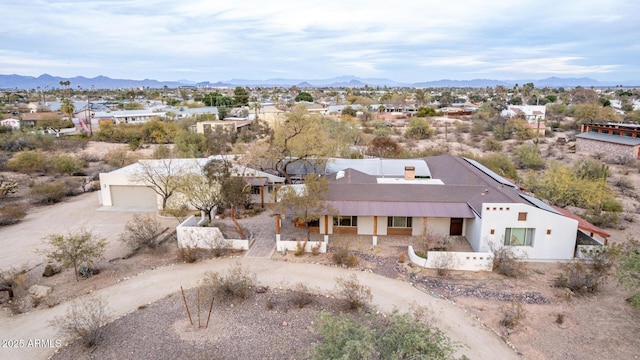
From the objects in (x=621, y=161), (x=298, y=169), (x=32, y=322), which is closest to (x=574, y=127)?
(x=621, y=161)

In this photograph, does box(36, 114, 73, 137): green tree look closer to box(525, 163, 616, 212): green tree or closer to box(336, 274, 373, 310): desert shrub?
box(336, 274, 373, 310): desert shrub

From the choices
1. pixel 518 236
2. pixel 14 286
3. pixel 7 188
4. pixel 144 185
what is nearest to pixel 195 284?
pixel 14 286

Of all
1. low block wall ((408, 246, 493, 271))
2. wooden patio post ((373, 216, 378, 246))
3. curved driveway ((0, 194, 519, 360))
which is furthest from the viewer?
wooden patio post ((373, 216, 378, 246))

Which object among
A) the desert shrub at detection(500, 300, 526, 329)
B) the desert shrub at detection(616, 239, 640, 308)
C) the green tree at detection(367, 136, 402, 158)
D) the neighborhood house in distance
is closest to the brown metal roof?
the neighborhood house in distance

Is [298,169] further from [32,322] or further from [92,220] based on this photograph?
[32,322]

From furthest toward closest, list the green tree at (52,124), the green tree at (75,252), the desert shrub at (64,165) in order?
the green tree at (52,124)
the desert shrub at (64,165)
the green tree at (75,252)

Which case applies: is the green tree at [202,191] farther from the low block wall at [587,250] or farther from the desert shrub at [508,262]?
the low block wall at [587,250]

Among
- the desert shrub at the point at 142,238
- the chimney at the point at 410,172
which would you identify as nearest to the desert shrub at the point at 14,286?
the desert shrub at the point at 142,238
